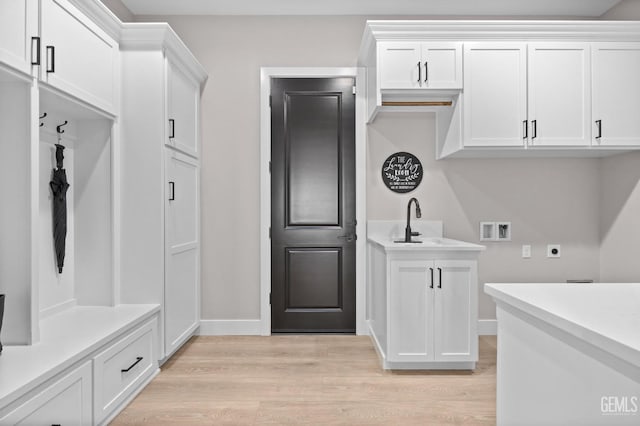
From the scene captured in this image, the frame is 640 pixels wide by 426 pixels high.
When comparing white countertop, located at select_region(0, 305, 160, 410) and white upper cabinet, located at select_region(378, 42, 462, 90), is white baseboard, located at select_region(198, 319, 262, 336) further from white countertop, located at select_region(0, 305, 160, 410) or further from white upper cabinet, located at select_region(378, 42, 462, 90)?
white upper cabinet, located at select_region(378, 42, 462, 90)

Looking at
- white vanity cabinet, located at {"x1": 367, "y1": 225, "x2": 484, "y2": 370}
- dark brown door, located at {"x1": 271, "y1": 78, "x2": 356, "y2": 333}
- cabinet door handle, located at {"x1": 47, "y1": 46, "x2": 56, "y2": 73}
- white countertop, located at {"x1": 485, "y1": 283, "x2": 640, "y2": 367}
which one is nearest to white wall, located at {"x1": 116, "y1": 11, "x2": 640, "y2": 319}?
dark brown door, located at {"x1": 271, "y1": 78, "x2": 356, "y2": 333}

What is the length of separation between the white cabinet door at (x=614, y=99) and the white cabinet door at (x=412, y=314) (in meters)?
1.71

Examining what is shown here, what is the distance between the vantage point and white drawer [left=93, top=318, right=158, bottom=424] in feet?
6.86

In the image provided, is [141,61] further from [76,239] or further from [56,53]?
[76,239]

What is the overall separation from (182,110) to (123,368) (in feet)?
6.18

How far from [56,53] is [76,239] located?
116 cm

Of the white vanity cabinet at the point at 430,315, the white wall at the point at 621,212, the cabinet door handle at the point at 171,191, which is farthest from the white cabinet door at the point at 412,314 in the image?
the white wall at the point at 621,212

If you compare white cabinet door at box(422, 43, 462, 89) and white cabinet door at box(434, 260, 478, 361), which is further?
white cabinet door at box(422, 43, 462, 89)

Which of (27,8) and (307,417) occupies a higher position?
(27,8)

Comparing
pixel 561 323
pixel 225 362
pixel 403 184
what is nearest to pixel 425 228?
pixel 403 184

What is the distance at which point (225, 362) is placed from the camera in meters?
3.10

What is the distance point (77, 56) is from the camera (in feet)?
7.65

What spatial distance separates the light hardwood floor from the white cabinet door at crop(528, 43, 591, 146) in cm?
Answer: 177

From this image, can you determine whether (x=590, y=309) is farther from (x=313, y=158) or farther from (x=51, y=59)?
(x=313, y=158)
